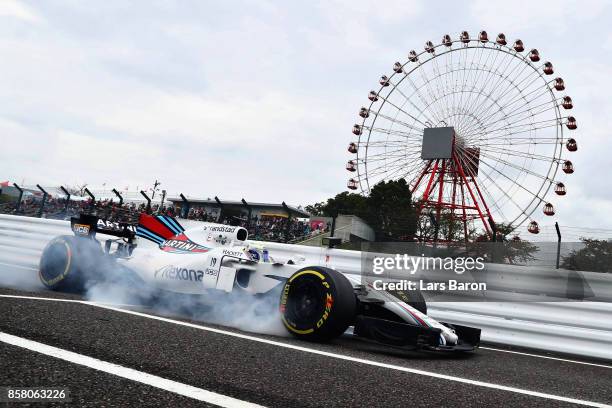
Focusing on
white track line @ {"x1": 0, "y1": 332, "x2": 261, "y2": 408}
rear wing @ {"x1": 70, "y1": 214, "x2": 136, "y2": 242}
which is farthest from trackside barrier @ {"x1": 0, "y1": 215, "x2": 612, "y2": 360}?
white track line @ {"x1": 0, "y1": 332, "x2": 261, "y2": 408}

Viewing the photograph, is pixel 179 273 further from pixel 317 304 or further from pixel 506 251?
pixel 506 251

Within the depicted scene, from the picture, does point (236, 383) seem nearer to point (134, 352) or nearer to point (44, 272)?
point (134, 352)

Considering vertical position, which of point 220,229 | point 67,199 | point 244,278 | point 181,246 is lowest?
point 244,278

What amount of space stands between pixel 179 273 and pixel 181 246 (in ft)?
1.87

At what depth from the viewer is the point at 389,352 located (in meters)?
4.34

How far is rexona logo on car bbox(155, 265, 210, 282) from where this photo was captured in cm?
538

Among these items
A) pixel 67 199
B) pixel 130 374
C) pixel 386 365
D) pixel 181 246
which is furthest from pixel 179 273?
pixel 67 199

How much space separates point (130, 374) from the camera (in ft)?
7.66

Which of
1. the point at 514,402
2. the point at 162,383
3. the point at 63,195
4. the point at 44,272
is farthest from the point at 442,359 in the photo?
the point at 63,195

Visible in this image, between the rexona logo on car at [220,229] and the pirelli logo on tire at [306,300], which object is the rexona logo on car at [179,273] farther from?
the pirelli logo on tire at [306,300]

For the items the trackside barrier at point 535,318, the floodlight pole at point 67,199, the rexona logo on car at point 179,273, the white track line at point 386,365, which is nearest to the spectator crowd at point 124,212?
the floodlight pole at point 67,199

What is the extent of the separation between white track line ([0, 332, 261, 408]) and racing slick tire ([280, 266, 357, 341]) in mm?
2089

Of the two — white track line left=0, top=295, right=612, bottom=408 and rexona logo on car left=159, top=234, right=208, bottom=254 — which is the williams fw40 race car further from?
white track line left=0, top=295, right=612, bottom=408

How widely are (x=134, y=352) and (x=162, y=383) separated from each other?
67cm
